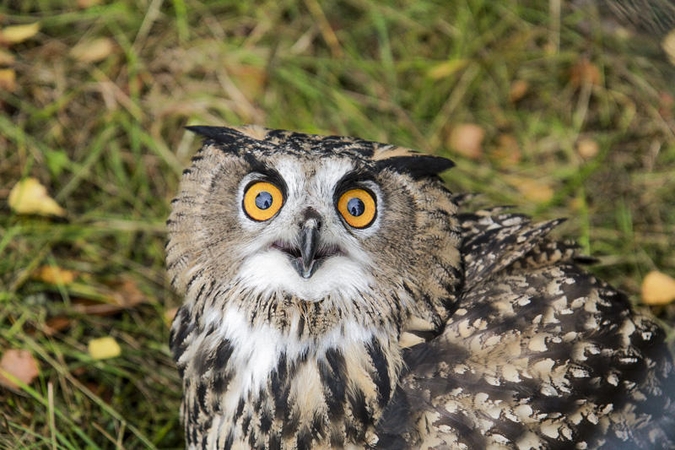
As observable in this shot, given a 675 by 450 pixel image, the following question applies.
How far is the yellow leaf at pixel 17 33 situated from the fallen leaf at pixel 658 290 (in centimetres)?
257

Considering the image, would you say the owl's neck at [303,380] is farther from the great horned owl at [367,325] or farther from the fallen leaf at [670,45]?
the fallen leaf at [670,45]

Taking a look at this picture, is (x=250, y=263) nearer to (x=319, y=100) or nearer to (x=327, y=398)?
(x=327, y=398)

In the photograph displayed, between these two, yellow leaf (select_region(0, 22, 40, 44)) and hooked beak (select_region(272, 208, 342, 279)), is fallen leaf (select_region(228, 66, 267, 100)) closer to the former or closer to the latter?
yellow leaf (select_region(0, 22, 40, 44))

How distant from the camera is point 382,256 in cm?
184

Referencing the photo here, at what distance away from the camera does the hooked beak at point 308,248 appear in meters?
1.69

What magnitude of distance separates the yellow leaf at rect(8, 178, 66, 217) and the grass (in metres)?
0.05

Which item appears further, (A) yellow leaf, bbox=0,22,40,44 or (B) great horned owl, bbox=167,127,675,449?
(A) yellow leaf, bbox=0,22,40,44

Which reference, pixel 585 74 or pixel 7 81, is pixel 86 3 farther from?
pixel 585 74

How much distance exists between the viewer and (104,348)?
272 centimetres

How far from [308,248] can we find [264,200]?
19 cm

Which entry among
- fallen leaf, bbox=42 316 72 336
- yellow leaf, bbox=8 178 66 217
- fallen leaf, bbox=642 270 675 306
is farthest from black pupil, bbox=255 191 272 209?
fallen leaf, bbox=642 270 675 306

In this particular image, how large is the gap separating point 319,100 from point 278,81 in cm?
19

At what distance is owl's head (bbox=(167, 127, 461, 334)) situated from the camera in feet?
5.81

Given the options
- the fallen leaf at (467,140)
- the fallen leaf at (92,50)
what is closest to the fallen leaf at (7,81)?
the fallen leaf at (92,50)
